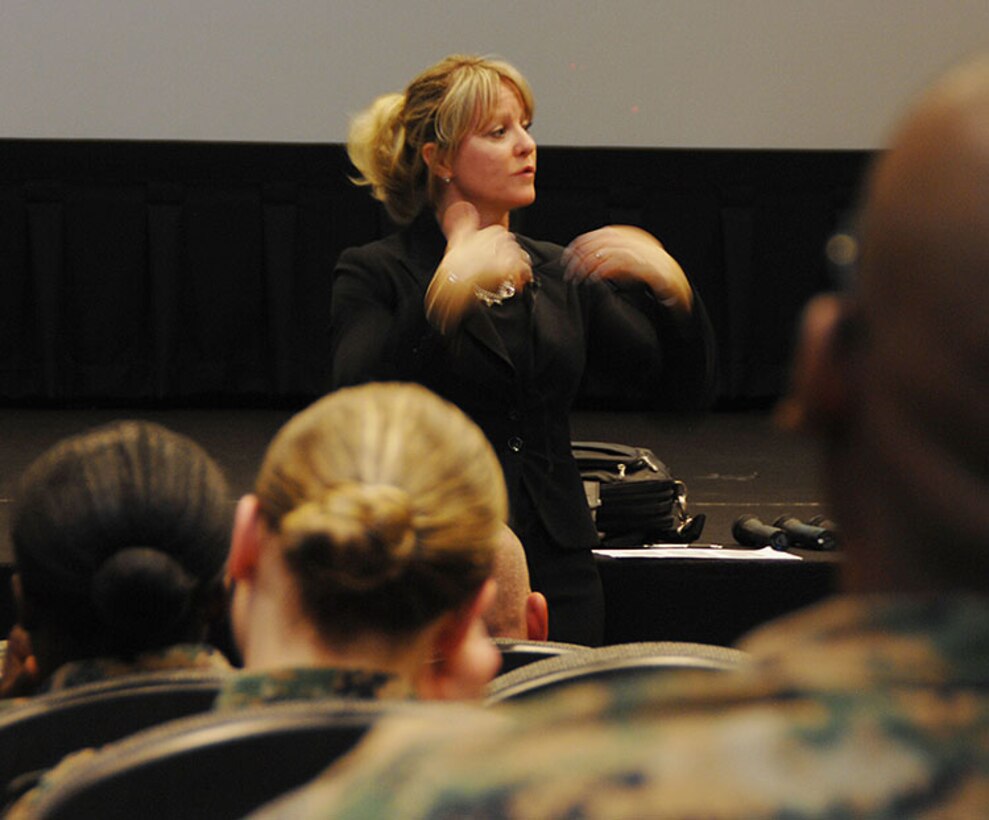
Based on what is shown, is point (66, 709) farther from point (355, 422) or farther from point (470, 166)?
point (470, 166)

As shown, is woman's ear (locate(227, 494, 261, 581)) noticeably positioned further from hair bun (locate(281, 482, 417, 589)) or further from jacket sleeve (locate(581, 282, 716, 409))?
jacket sleeve (locate(581, 282, 716, 409))

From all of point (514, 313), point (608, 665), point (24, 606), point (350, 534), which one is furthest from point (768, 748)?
point (514, 313)

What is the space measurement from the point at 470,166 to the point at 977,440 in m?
2.11

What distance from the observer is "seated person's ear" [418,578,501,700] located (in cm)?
108

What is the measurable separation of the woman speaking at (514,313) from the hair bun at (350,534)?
1386 mm

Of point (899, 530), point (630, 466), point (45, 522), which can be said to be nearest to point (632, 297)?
point (630, 466)

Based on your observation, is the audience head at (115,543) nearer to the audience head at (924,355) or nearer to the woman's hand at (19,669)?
the woman's hand at (19,669)

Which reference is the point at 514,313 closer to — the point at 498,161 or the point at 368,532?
the point at 498,161

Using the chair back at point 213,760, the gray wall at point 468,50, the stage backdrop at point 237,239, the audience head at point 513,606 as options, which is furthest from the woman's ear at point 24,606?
the stage backdrop at point 237,239

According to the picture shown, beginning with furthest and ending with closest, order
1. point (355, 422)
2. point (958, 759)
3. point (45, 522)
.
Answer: point (45, 522), point (355, 422), point (958, 759)

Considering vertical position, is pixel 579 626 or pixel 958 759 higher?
pixel 958 759

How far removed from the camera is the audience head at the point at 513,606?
1.91 meters

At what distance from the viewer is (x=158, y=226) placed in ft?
21.5

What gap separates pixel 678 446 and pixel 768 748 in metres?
5.50
